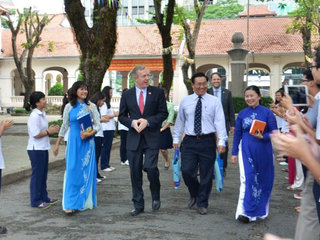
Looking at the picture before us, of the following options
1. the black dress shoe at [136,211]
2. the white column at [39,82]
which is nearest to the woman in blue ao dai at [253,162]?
the black dress shoe at [136,211]

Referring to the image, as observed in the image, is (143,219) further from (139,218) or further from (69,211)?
(69,211)

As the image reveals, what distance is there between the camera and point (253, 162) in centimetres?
620

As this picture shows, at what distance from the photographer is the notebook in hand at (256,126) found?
20.2 ft

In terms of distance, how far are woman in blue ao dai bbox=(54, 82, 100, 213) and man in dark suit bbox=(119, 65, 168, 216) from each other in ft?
1.85

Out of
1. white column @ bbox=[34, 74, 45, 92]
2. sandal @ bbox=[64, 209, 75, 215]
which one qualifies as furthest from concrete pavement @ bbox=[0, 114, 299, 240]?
white column @ bbox=[34, 74, 45, 92]

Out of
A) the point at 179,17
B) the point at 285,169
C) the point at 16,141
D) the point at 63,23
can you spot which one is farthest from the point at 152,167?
the point at 63,23

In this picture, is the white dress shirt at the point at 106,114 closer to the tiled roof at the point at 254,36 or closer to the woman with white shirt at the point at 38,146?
the woman with white shirt at the point at 38,146

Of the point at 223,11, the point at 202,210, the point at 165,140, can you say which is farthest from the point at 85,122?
the point at 223,11

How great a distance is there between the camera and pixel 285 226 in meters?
5.75

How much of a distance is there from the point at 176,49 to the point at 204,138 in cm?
3048

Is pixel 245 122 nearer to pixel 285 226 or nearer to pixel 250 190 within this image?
pixel 250 190

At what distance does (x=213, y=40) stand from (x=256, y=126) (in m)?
31.9

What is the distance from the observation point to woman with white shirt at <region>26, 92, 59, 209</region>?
21.6 ft

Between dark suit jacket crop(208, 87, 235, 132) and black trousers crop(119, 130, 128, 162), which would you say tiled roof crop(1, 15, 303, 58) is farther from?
dark suit jacket crop(208, 87, 235, 132)
